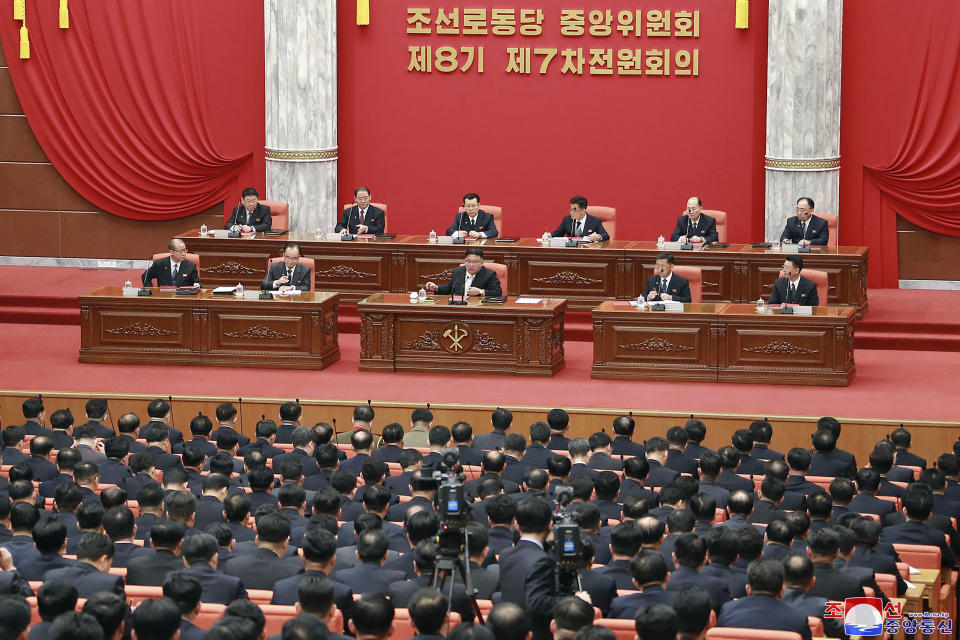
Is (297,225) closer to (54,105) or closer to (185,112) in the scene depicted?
(185,112)

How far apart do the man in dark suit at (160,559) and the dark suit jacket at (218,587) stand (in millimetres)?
244

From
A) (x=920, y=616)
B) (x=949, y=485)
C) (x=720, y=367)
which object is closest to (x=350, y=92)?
(x=720, y=367)

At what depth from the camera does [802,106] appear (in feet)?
41.6

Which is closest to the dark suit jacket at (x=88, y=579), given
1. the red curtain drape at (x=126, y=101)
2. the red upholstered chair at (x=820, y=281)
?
the red upholstered chair at (x=820, y=281)

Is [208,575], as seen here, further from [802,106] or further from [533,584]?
[802,106]

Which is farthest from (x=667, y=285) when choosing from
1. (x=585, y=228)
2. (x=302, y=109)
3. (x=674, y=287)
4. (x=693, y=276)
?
(x=302, y=109)

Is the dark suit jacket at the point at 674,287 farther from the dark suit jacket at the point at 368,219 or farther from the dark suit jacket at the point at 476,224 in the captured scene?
the dark suit jacket at the point at 368,219

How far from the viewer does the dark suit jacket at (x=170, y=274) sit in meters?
10.9

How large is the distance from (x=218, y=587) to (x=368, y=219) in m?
7.66

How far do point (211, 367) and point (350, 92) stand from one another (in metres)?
4.21

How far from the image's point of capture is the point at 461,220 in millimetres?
12047

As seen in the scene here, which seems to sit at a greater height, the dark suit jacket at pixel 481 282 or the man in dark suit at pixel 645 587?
the dark suit jacket at pixel 481 282

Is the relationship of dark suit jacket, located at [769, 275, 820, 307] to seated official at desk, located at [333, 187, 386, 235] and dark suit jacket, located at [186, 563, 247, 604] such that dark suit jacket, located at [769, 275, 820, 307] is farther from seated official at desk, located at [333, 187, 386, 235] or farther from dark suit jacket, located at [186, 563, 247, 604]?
dark suit jacket, located at [186, 563, 247, 604]

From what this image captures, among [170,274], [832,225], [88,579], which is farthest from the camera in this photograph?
[832,225]
